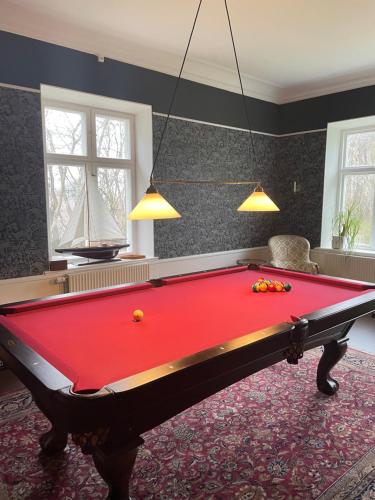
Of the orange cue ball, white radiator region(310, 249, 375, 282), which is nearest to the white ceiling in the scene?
white radiator region(310, 249, 375, 282)

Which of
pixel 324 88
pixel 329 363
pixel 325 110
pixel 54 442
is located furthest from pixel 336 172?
pixel 54 442

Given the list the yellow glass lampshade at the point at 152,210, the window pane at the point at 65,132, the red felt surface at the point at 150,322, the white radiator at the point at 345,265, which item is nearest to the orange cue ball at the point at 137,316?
the red felt surface at the point at 150,322

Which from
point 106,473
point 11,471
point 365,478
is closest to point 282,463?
point 365,478

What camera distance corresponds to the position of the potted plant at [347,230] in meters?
5.07

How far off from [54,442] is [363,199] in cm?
477

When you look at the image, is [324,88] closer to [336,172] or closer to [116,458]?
[336,172]

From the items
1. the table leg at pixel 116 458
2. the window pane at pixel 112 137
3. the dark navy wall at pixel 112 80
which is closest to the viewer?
the table leg at pixel 116 458

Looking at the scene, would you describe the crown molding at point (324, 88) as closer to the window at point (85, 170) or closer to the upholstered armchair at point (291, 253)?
the upholstered armchair at point (291, 253)

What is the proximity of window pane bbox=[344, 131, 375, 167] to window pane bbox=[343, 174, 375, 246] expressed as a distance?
185 millimetres

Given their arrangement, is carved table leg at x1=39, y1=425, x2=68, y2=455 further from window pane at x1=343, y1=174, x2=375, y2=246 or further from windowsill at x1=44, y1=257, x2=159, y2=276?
window pane at x1=343, y1=174, x2=375, y2=246

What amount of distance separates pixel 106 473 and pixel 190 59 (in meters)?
4.05

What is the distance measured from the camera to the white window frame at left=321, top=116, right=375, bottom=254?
199 inches

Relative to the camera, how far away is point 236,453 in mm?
2088

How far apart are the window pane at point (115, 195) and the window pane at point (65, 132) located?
35cm
